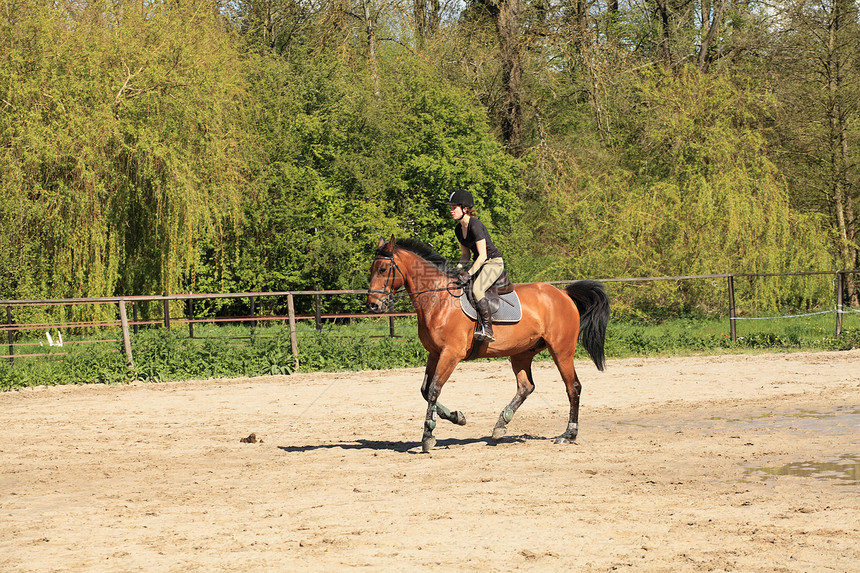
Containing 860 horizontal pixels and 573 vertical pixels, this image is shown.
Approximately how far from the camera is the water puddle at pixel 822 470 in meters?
7.38

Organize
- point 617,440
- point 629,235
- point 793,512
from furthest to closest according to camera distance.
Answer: point 629,235 → point 617,440 → point 793,512

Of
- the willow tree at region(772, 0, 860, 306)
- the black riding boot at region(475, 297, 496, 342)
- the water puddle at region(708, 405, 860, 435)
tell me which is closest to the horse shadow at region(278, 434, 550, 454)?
the black riding boot at region(475, 297, 496, 342)

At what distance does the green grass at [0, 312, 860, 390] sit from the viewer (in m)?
16.2

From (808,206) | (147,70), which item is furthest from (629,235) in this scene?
(147,70)

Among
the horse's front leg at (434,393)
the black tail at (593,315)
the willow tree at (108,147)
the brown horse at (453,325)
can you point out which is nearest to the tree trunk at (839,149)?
the willow tree at (108,147)

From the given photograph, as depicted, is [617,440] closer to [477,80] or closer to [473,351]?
[473,351]

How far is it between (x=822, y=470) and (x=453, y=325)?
3.71m

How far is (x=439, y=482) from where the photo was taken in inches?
306

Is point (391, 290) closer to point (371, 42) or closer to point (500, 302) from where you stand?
point (500, 302)

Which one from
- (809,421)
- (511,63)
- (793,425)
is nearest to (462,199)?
(793,425)

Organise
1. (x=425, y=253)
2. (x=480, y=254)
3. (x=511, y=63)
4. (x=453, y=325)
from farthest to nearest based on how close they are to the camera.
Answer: (x=511, y=63) → (x=425, y=253) → (x=453, y=325) → (x=480, y=254)

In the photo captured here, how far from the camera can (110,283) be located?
21.8 metres

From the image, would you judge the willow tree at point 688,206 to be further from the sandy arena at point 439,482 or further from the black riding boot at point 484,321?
the black riding boot at point 484,321

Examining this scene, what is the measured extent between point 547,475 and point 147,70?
1787 cm
